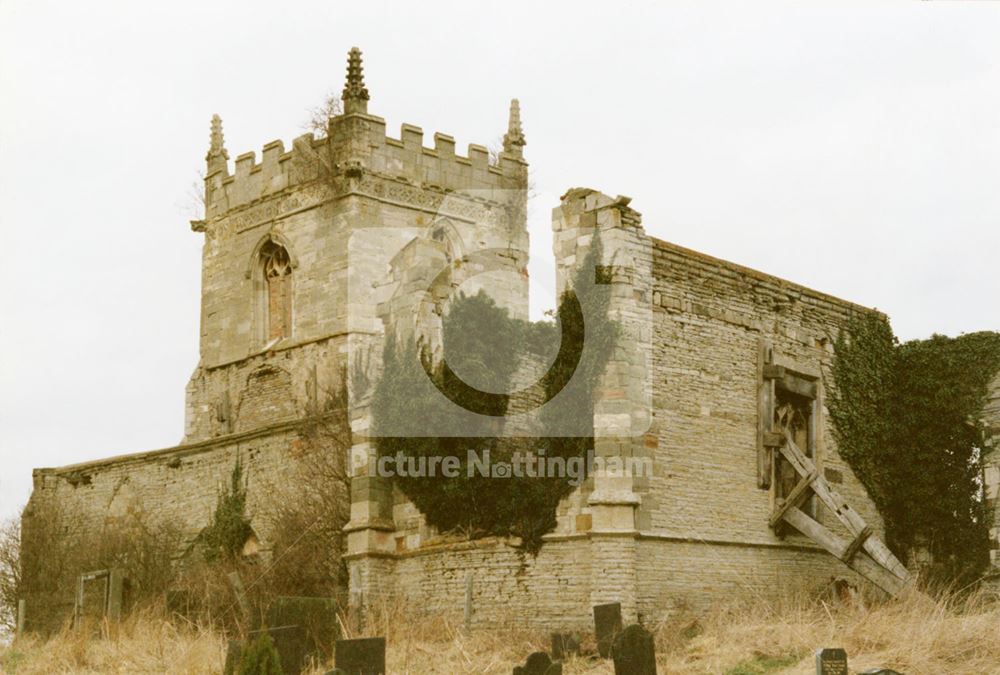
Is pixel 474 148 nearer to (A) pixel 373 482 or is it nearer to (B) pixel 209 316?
(B) pixel 209 316

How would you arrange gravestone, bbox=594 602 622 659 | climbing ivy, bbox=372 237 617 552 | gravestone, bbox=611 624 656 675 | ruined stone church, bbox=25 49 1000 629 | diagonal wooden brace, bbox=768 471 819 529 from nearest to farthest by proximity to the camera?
gravestone, bbox=611 624 656 675, gravestone, bbox=594 602 622 659, ruined stone church, bbox=25 49 1000 629, climbing ivy, bbox=372 237 617 552, diagonal wooden brace, bbox=768 471 819 529

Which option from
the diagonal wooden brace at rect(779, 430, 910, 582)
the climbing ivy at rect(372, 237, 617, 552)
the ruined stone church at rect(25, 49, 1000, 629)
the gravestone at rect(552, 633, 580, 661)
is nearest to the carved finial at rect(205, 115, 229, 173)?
the ruined stone church at rect(25, 49, 1000, 629)

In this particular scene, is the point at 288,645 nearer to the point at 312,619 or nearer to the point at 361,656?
the point at 361,656

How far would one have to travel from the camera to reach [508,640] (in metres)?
18.3

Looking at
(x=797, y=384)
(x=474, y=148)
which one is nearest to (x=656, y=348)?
(x=797, y=384)

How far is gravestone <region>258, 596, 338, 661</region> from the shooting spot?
679 inches

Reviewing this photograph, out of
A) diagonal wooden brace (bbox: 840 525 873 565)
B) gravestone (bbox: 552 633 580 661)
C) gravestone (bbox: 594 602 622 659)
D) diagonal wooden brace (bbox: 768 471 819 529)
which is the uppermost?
diagonal wooden brace (bbox: 768 471 819 529)

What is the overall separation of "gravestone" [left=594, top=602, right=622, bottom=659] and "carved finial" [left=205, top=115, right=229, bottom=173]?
22.9 m

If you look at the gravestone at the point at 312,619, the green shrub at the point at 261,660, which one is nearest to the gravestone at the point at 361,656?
the green shrub at the point at 261,660

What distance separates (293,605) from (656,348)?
5890mm

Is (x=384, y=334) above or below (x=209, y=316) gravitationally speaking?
below

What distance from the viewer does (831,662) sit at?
13.7 metres

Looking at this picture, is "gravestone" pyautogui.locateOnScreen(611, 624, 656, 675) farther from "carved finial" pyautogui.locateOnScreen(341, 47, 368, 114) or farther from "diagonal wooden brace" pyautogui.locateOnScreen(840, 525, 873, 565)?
"carved finial" pyautogui.locateOnScreen(341, 47, 368, 114)

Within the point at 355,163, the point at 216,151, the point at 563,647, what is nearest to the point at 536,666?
the point at 563,647
